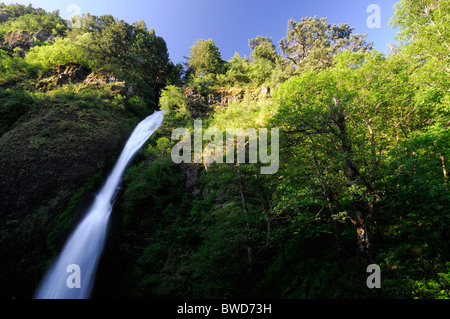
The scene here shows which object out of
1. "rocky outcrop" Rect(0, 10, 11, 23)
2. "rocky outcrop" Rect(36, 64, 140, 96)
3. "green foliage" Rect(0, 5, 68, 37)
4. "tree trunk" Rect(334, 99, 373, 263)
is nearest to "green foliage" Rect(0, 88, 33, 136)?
"rocky outcrop" Rect(36, 64, 140, 96)

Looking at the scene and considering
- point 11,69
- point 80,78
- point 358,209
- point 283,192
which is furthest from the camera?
point 80,78

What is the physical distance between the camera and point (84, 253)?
34.5 ft

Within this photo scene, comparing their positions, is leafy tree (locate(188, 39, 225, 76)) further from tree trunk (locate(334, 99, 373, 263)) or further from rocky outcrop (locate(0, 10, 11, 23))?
rocky outcrop (locate(0, 10, 11, 23))

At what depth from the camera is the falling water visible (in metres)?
9.12

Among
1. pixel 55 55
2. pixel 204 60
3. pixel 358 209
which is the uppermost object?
pixel 204 60

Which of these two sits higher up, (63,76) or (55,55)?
(55,55)

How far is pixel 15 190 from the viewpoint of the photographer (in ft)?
36.5

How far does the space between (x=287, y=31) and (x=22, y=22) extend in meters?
55.8

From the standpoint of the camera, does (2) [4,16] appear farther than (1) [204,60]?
Yes

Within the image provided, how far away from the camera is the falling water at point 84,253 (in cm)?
912

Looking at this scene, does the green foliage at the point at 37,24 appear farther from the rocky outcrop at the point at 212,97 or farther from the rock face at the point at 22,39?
the rocky outcrop at the point at 212,97

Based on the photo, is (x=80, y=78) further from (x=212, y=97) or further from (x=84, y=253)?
(x=84, y=253)

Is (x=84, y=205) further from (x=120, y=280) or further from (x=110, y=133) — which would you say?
(x=110, y=133)

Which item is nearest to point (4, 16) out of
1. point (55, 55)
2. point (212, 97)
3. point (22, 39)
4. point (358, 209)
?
point (22, 39)
